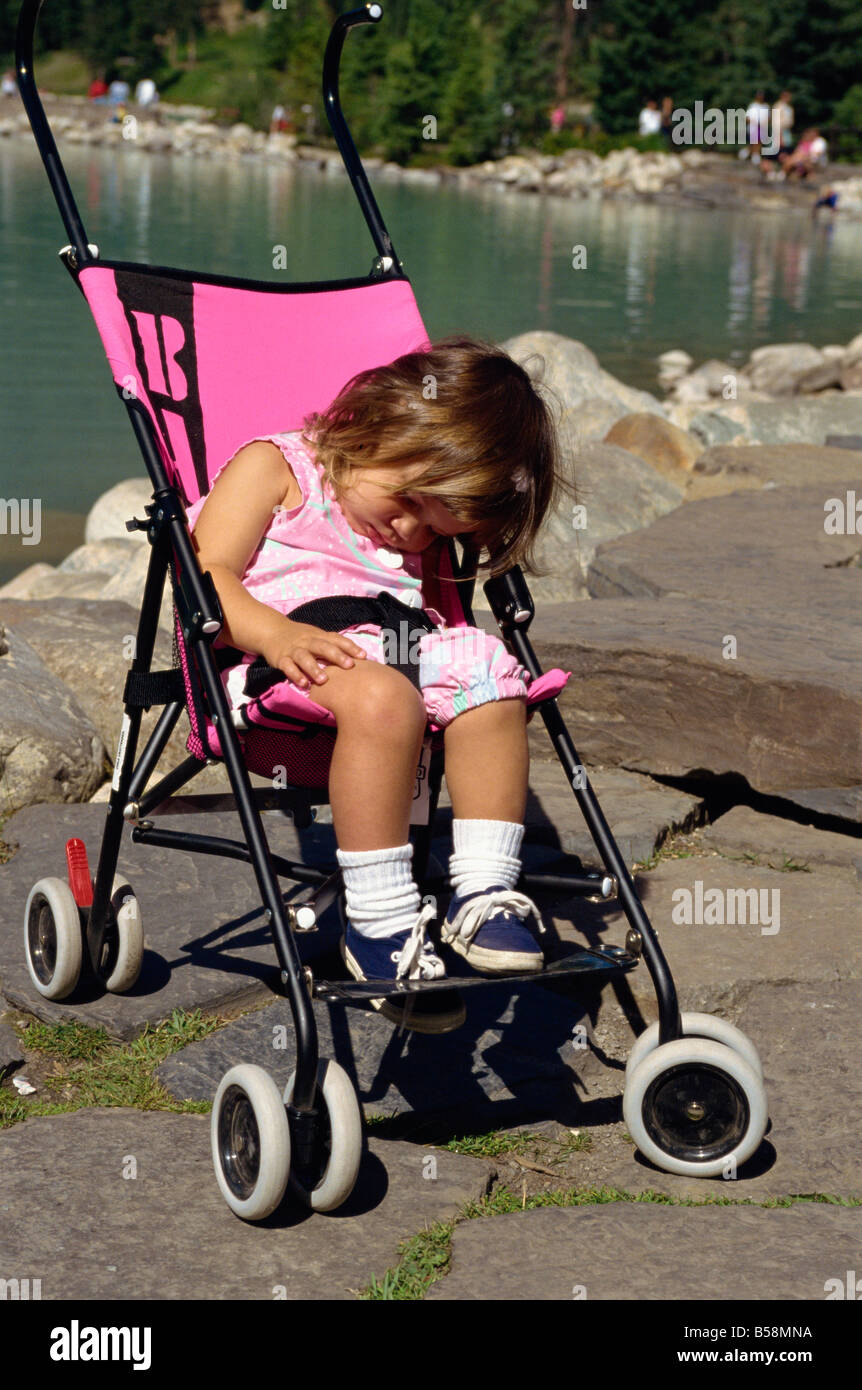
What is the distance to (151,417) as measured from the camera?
2.67 m

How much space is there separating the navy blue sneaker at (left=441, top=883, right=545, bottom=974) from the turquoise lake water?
14.8 feet

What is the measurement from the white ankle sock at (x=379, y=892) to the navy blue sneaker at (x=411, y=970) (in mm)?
16

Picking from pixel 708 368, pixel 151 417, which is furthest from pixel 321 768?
pixel 708 368

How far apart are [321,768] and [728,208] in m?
34.9

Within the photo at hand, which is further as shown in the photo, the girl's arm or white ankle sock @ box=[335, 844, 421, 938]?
the girl's arm

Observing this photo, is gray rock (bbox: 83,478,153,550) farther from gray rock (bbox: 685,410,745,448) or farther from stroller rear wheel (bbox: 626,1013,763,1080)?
stroller rear wheel (bbox: 626,1013,763,1080)

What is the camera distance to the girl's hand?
2.31m

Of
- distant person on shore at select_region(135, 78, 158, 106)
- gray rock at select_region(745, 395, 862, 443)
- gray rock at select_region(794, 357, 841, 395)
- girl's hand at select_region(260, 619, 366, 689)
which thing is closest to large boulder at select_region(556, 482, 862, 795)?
girl's hand at select_region(260, 619, 366, 689)

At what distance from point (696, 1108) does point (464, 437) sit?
114 centimetres

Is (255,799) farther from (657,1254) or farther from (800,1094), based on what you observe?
(800,1094)

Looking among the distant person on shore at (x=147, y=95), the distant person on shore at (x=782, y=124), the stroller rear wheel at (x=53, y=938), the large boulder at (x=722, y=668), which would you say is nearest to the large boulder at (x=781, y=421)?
the large boulder at (x=722, y=668)

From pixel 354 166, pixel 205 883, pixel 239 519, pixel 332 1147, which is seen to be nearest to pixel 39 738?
pixel 205 883

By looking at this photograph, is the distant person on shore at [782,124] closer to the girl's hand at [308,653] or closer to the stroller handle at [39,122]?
the stroller handle at [39,122]

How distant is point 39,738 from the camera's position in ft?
12.2
